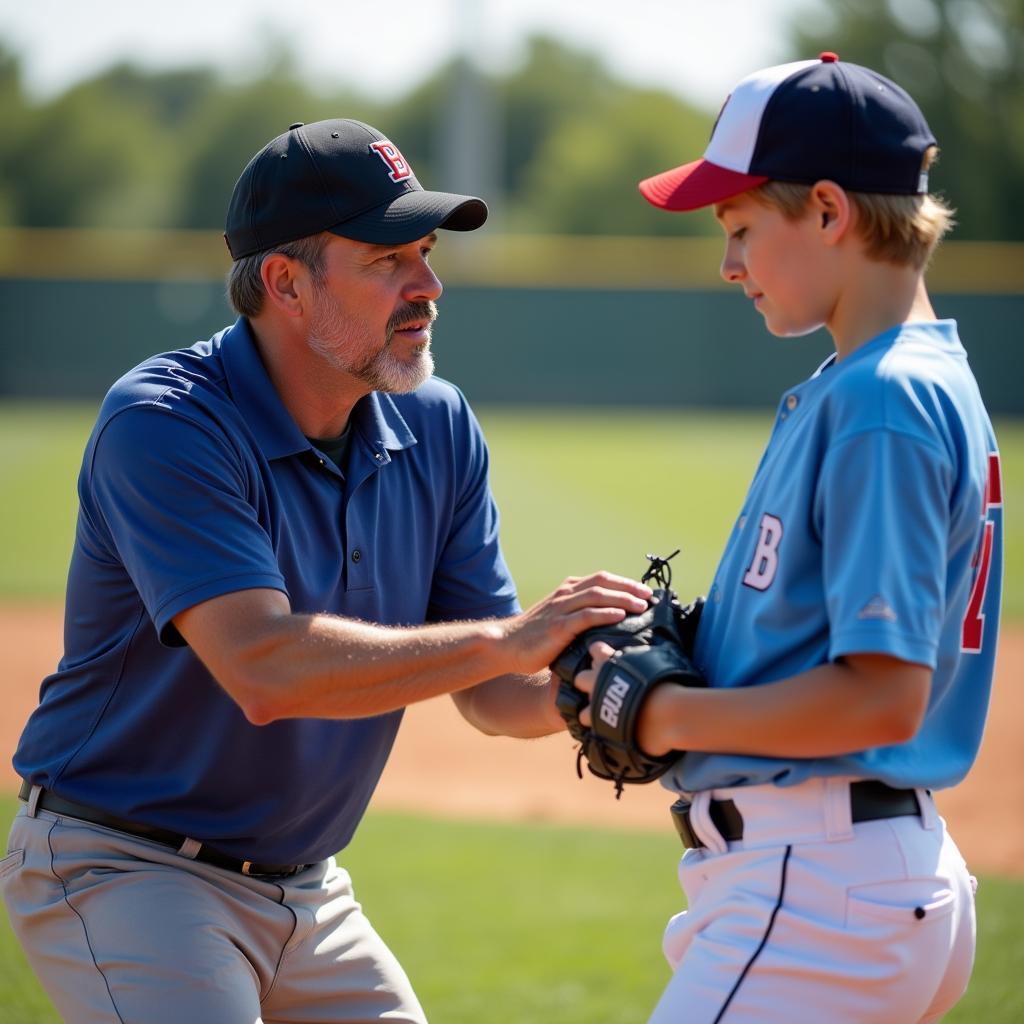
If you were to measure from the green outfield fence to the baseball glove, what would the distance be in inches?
948

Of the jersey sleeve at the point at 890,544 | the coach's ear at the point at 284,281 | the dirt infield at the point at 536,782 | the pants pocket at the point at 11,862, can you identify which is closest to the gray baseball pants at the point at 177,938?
the pants pocket at the point at 11,862

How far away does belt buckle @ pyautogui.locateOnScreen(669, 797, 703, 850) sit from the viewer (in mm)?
2188

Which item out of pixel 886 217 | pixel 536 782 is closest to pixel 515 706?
pixel 886 217

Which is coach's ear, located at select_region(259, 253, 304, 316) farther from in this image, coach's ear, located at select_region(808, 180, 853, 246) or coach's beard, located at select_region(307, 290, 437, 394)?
coach's ear, located at select_region(808, 180, 853, 246)

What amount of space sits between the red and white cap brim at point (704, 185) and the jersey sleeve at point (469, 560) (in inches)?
43.5

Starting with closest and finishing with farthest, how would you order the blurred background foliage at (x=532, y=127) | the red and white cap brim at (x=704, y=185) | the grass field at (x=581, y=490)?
the red and white cap brim at (x=704, y=185)
the grass field at (x=581, y=490)
the blurred background foliage at (x=532, y=127)

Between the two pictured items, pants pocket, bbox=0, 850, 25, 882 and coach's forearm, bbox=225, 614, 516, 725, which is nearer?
coach's forearm, bbox=225, 614, 516, 725

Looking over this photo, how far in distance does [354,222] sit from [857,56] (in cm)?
4768

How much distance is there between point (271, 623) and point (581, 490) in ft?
48.1

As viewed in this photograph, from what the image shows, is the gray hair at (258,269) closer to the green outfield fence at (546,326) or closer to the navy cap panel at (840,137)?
the navy cap panel at (840,137)

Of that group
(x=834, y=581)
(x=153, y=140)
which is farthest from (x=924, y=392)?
(x=153, y=140)

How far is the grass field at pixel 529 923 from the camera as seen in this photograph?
4.19 m

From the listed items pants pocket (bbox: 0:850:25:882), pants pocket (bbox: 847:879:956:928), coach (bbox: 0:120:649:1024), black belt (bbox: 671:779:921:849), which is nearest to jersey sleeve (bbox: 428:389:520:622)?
coach (bbox: 0:120:649:1024)

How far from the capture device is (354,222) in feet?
9.68
